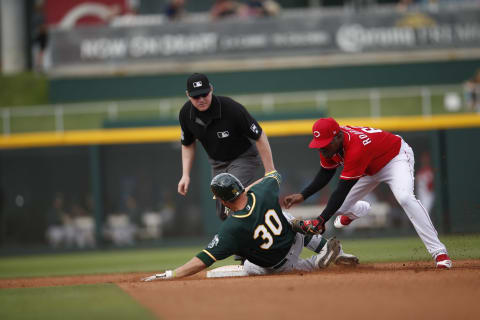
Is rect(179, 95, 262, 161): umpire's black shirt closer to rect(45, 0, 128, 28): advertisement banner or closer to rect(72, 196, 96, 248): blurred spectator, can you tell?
rect(72, 196, 96, 248): blurred spectator

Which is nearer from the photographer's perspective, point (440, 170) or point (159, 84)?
point (440, 170)

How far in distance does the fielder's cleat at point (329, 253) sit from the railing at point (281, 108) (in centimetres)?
966

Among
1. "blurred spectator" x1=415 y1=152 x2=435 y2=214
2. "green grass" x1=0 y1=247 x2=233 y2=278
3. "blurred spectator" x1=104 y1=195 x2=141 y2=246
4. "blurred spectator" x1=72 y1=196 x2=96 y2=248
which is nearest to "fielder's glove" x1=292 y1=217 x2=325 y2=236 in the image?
"green grass" x1=0 y1=247 x2=233 y2=278

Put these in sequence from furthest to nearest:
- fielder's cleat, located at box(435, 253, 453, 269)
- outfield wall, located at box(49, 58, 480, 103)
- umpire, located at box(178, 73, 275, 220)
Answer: outfield wall, located at box(49, 58, 480, 103), umpire, located at box(178, 73, 275, 220), fielder's cleat, located at box(435, 253, 453, 269)

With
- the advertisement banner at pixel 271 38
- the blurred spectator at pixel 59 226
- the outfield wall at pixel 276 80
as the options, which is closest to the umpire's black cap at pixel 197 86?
the blurred spectator at pixel 59 226

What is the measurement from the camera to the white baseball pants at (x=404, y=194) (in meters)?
6.10

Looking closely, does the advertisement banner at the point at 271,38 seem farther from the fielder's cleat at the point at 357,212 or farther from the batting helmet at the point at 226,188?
the batting helmet at the point at 226,188

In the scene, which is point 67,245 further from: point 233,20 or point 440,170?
point 233,20

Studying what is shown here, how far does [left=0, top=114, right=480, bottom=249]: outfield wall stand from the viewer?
1284 cm

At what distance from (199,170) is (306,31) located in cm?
739

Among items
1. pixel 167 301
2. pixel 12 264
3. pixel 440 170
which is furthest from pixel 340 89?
pixel 167 301

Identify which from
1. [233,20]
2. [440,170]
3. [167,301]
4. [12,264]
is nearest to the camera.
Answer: [167,301]

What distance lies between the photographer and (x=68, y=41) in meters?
19.3

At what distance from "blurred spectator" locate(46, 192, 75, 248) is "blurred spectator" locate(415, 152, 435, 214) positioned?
6.79 meters
